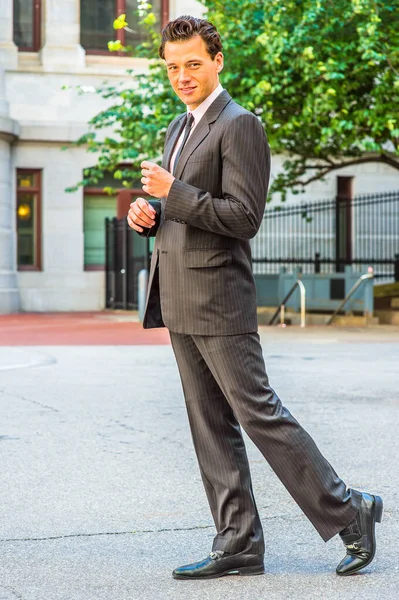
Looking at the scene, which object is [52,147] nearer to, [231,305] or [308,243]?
[308,243]

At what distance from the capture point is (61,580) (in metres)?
4.26

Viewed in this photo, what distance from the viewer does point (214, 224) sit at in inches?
155

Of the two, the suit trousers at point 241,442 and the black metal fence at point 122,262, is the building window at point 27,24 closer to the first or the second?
the black metal fence at point 122,262

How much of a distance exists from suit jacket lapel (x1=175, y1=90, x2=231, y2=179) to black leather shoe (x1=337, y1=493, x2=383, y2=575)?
1.38 meters

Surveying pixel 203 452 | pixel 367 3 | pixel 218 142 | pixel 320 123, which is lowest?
pixel 203 452

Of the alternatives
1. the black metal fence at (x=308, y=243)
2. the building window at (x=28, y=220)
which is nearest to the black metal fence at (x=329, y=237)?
the black metal fence at (x=308, y=243)

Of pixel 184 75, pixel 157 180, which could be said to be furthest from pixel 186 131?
pixel 157 180

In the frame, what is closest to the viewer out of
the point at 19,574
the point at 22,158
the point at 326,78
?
the point at 19,574

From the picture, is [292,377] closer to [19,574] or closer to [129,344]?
[129,344]

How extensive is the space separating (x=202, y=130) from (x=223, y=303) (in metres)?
0.63

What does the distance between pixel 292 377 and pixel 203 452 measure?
7.87 m

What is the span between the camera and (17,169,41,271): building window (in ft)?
102

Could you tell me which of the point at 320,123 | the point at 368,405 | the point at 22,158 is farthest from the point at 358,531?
the point at 22,158

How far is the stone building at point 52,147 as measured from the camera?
3080cm
